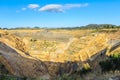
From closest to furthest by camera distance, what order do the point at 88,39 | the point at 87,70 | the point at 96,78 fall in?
the point at 96,78 → the point at 87,70 → the point at 88,39

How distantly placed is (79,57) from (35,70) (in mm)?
3088

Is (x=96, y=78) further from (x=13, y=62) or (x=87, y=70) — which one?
(x=13, y=62)

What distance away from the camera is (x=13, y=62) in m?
20.7

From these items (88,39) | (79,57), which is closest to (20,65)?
(79,57)

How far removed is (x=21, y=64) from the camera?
20.8 m

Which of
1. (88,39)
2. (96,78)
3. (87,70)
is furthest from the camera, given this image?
(88,39)

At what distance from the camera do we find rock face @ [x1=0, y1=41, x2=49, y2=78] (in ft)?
67.5

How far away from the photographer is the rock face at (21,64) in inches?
810

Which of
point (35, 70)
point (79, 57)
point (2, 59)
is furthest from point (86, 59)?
point (2, 59)

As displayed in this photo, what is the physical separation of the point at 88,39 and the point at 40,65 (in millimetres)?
4301

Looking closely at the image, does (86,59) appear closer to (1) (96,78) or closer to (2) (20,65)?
(1) (96,78)

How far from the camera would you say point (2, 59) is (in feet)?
67.4

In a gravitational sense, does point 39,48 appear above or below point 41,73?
above

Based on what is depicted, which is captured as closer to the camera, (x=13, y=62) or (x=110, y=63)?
(x=13, y=62)
